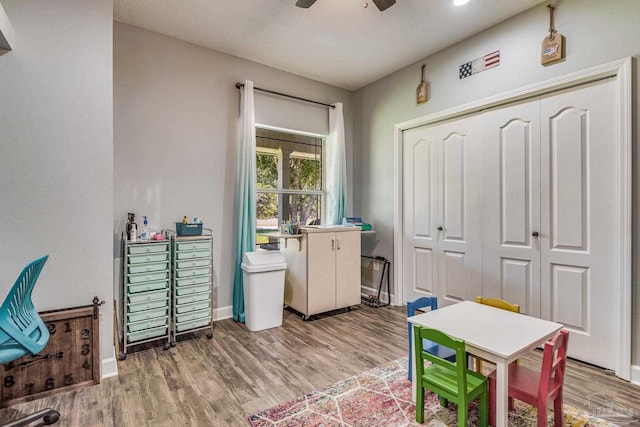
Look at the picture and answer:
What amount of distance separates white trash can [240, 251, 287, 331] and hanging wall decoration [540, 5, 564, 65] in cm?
305

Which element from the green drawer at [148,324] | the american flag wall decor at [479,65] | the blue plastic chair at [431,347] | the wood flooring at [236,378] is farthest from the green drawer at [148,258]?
the american flag wall decor at [479,65]

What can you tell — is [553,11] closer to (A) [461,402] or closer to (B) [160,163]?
(A) [461,402]

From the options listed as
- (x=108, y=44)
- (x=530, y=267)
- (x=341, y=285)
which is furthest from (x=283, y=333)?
(x=108, y=44)

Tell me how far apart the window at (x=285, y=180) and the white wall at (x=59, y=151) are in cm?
182

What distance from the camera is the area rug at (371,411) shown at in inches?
71.9

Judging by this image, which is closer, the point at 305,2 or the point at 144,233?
the point at 305,2

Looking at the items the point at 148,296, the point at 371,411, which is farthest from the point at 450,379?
the point at 148,296

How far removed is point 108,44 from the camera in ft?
7.62

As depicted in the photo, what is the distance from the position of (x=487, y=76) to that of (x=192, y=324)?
146 inches

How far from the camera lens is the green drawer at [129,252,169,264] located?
2.65m

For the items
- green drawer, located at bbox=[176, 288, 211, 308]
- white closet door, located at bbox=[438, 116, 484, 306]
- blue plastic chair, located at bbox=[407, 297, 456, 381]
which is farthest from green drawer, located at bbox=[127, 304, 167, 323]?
white closet door, located at bbox=[438, 116, 484, 306]

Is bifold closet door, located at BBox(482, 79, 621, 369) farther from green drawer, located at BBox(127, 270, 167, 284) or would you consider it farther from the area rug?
green drawer, located at BBox(127, 270, 167, 284)

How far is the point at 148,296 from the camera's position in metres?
2.72

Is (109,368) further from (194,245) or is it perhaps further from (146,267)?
(194,245)
